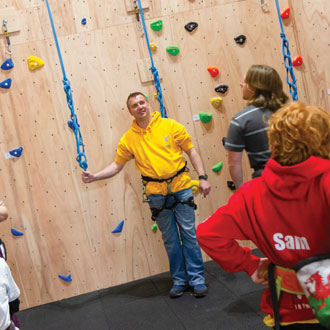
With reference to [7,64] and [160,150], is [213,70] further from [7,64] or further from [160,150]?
[7,64]

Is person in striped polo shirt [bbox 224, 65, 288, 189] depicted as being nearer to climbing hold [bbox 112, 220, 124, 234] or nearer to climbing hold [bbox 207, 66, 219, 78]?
climbing hold [bbox 207, 66, 219, 78]

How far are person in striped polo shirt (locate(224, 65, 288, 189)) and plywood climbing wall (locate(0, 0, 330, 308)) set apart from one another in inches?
53.3

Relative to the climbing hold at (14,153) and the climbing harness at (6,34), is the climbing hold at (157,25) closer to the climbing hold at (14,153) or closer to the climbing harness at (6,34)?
the climbing harness at (6,34)


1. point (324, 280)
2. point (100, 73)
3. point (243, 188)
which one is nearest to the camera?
point (324, 280)

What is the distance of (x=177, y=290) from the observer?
11.0 feet

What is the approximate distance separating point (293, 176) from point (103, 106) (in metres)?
2.77

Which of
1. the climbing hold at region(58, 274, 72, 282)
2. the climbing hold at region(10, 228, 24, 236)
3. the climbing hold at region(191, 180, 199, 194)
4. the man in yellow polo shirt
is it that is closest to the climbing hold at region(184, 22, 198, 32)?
the man in yellow polo shirt

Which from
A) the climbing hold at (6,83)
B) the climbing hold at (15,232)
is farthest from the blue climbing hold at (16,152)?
the climbing hold at (15,232)

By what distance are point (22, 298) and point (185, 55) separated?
2552 mm

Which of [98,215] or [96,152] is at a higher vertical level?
[96,152]

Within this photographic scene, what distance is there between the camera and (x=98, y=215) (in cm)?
384

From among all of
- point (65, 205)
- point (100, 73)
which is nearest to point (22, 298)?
point (65, 205)

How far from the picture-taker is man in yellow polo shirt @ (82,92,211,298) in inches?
129

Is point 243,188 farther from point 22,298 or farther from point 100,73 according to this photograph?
point 22,298
